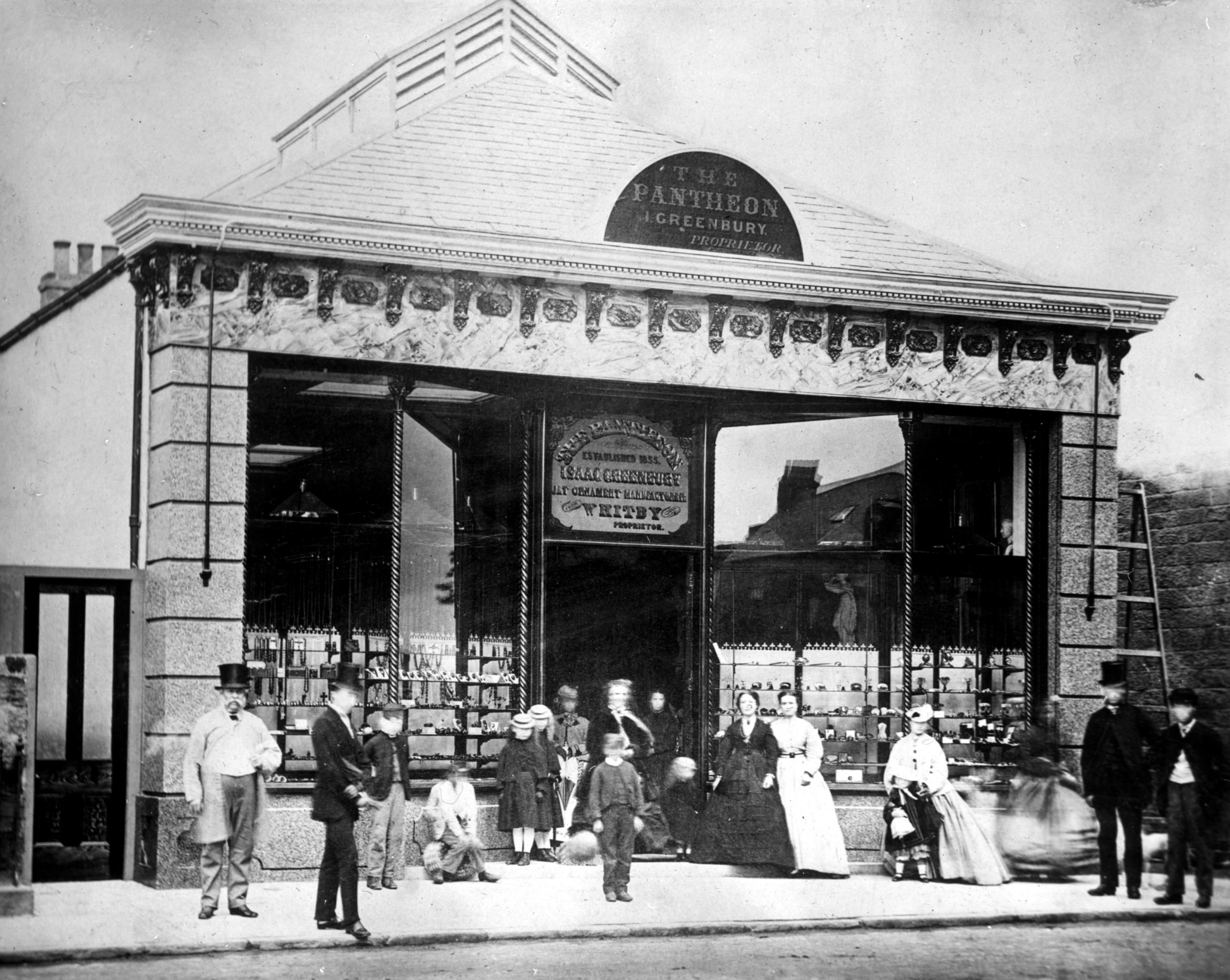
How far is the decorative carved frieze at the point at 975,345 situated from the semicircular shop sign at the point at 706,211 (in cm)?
183

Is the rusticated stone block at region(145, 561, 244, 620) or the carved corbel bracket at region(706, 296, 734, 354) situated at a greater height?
the carved corbel bracket at region(706, 296, 734, 354)

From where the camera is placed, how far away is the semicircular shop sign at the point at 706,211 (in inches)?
508

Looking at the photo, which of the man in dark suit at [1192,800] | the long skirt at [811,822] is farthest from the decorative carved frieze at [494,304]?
the man in dark suit at [1192,800]

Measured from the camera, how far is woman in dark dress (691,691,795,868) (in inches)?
495

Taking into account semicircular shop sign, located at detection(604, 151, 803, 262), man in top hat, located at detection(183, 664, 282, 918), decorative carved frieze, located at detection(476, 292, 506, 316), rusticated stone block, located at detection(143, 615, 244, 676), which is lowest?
man in top hat, located at detection(183, 664, 282, 918)

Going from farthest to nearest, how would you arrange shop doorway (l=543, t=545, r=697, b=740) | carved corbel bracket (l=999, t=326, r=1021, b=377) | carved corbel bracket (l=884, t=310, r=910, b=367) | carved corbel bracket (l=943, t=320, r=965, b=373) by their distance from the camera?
carved corbel bracket (l=999, t=326, r=1021, b=377) < carved corbel bracket (l=943, t=320, r=965, b=373) < carved corbel bracket (l=884, t=310, r=910, b=367) < shop doorway (l=543, t=545, r=697, b=740)

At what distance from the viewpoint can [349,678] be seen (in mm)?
10781

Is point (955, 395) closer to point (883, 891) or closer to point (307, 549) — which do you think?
point (883, 891)

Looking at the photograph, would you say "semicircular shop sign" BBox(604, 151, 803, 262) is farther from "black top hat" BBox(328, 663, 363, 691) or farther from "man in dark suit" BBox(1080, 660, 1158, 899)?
"man in dark suit" BBox(1080, 660, 1158, 899)

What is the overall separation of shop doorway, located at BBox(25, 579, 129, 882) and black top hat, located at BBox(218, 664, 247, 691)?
1.01 m

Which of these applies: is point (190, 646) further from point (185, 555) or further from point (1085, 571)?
point (1085, 571)

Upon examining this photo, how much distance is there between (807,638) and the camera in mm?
14016

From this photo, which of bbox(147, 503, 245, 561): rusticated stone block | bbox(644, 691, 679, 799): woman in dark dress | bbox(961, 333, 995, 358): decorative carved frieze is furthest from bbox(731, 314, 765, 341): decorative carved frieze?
bbox(147, 503, 245, 561): rusticated stone block

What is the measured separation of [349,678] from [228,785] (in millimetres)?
1160
